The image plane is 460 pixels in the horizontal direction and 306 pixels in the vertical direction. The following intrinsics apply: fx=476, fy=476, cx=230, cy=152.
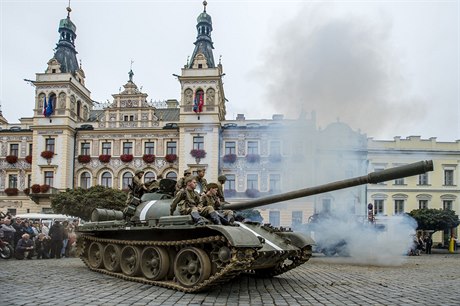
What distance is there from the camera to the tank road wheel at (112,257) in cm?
1160

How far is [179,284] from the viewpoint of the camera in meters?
9.53

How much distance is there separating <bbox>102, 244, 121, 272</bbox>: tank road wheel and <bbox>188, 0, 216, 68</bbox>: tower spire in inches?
1321

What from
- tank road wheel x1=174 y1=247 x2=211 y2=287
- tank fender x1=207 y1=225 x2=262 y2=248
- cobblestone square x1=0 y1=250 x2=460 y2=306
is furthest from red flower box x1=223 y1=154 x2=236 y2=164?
tank fender x1=207 y1=225 x2=262 y2=248

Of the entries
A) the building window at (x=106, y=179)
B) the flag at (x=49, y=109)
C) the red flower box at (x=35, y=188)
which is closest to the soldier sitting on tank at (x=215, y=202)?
the building window at (x=106, y=179)

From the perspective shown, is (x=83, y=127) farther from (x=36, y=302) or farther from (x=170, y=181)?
(x=36, y=302)

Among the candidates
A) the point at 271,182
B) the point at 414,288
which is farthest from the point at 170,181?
the point at 271,182

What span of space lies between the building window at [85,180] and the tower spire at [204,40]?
46.0ft

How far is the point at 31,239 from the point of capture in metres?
17.3

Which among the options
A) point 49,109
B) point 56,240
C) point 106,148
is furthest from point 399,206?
point 56,240

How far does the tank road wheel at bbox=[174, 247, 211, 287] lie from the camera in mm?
8859

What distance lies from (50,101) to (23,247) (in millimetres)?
30174

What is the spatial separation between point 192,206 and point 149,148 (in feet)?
114

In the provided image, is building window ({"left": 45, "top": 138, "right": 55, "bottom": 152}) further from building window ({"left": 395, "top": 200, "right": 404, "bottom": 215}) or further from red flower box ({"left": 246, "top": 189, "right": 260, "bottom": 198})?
building window ({"left": 395, "top": 200, "right": 404, "bottom": 215})

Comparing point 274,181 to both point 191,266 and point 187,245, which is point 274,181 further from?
point 191,266
